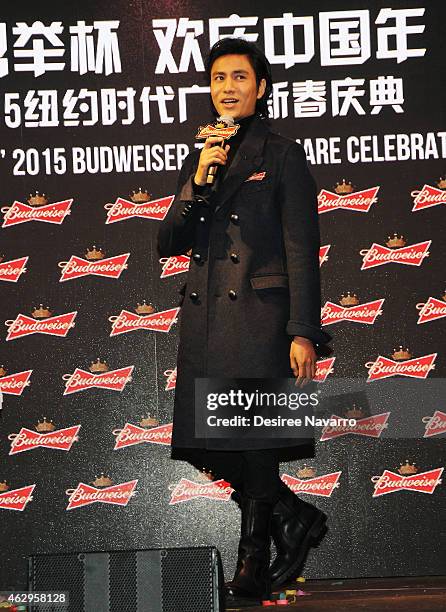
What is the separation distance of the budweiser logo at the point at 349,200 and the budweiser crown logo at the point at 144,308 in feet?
2.71

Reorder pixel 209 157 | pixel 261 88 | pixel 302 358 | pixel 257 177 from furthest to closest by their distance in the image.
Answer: pixel 261 88 → pixel 257 177 → pixel 302 358 → pixel 209 157

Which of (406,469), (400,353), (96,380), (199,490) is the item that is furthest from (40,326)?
(406,469)

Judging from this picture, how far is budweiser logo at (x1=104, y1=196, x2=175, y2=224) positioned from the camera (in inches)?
177

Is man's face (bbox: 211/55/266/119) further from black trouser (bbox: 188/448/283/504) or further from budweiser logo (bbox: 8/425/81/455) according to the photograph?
budweiser logo (bbox: 8/425/81/455)

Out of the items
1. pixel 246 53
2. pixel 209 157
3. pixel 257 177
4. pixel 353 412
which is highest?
pixel 246 53

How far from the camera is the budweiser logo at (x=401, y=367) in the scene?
4.41 metres

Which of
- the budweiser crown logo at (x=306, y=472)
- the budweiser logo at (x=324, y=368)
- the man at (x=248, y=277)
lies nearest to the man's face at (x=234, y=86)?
the man at (x=248, y=277)

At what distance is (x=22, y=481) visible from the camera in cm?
442

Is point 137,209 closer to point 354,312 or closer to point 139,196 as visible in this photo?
point 139,196

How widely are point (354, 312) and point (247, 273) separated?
0.94 m

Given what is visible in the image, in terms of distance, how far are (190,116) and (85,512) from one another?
5.71 feet

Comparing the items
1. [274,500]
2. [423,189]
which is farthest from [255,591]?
[423,189]

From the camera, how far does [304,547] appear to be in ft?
12.7

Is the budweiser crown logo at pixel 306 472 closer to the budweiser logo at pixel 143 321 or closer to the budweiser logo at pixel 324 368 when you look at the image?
the budweiser logo at pixel 324 368
